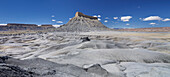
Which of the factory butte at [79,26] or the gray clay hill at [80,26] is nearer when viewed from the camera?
the gray clay hill at [80,26]

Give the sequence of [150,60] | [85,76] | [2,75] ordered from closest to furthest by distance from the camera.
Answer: [2,75]
[85,76]
[150,60]

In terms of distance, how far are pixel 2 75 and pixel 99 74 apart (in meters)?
2.86

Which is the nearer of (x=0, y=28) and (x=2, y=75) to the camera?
(x=2, y=75)

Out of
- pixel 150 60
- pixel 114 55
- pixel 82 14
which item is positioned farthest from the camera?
pixel 82 14

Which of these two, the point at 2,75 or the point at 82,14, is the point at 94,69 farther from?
the point at 82,14

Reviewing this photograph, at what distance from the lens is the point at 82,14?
121 meters

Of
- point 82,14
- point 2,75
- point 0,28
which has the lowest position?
point 2,75

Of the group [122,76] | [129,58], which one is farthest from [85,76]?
[129,58]

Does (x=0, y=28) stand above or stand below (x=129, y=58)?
above

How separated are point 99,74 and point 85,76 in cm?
53

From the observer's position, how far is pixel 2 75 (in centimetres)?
227

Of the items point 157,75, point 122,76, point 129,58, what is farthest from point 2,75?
point 129,58

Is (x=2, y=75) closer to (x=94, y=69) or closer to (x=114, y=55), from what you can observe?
(x=94, y=69)

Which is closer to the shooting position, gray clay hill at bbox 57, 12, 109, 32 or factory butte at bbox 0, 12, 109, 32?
gray clay hill at bbox 57, 12, 109, 32
